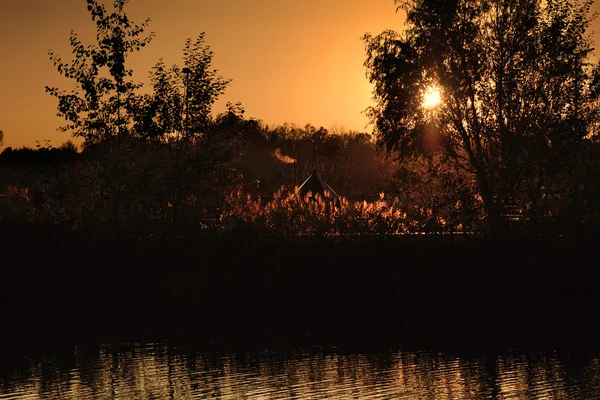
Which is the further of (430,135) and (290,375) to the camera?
(430,135)

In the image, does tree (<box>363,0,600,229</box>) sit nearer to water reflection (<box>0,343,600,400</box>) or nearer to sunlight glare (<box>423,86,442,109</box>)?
sunlight glare (<box>423,86,442,109</box>)

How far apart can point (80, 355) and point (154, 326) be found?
510 centimetres

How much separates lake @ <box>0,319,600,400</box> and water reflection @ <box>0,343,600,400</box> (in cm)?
2

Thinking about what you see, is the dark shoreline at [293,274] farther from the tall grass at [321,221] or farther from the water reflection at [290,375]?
the water reflection at [290,375]

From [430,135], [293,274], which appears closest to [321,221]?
[293,274]

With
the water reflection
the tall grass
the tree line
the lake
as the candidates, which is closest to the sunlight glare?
the tree line

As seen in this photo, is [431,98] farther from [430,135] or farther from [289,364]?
[289,364]

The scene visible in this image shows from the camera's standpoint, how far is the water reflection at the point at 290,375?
1884 centimetres

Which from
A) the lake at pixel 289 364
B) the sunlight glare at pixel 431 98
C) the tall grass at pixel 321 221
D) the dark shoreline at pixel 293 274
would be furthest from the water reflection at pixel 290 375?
the sunlight glare at pixel 431 98

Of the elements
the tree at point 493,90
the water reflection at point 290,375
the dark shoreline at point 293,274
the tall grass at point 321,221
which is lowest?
the water reflection at point 290,375

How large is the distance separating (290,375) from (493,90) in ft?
71.0

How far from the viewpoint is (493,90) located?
39.9 metres

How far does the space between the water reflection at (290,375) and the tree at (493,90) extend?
13.1m

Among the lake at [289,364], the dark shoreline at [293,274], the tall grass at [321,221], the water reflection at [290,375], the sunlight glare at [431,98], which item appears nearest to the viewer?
the water reflection at [290,375]
